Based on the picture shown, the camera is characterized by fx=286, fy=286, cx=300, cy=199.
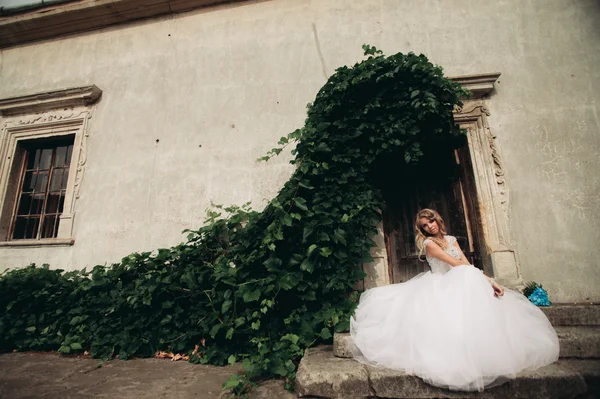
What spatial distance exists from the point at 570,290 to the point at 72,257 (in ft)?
21.7

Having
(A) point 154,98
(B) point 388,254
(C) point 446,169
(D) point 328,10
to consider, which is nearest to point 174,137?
(A) point 154,98

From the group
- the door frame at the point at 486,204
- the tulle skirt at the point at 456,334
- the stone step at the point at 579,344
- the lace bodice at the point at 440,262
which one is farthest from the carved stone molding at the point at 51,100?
the stone step at the point at 579,344

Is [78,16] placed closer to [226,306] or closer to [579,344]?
[226,306]

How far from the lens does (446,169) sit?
3957mm

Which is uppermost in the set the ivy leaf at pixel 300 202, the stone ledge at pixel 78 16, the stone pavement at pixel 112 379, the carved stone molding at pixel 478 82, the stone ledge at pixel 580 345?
the stone ledge at pixel 78 16

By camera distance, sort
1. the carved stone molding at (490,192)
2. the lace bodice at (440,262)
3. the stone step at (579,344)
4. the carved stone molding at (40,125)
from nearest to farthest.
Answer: the stone step at (579,344)
the lace bodice at (440,262)
the carved stone molding at (490,192)
the carved stone molding at (40,125)

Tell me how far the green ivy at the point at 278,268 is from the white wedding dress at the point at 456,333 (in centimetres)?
46

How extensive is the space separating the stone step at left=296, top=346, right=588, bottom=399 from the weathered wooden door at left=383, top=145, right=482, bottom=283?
71.8 inches

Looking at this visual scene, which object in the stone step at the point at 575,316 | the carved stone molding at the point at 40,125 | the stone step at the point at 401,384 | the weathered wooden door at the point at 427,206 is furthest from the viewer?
the carved stone molding at the point at 40,125

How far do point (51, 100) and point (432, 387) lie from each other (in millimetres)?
6661

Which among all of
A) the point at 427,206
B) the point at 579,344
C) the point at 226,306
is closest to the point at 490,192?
the point at 427,206

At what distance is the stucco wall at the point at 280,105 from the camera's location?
359 centimetres

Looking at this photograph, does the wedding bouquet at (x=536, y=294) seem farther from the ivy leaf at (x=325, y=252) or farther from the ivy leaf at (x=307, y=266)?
the ivy leaf at (x=307, y=266)

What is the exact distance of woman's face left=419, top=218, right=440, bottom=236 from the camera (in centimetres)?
304
